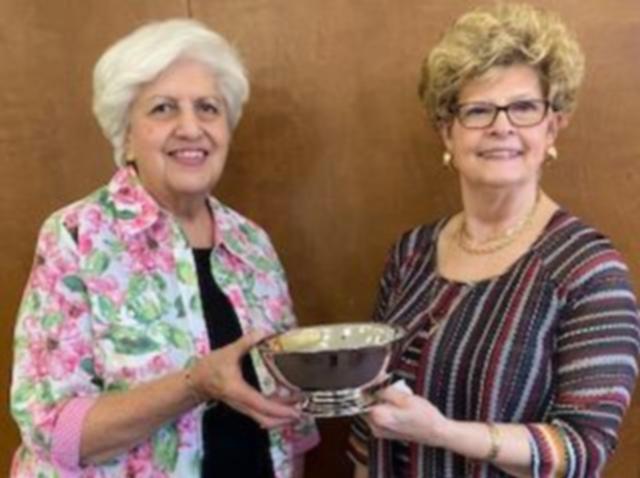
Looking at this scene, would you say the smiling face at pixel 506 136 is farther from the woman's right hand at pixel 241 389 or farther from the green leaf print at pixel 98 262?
the green leaf print at pixel 98 262

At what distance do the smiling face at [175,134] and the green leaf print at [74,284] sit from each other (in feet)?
0.69

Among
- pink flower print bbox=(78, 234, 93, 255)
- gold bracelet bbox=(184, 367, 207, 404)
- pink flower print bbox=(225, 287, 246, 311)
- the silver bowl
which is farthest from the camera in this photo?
pink flower print bbox=(225, 287, 246, 311)

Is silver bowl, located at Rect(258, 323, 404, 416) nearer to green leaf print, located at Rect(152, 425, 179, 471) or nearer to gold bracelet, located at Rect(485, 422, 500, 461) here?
gold bracelet, located at Rect(485, 422, 500, 461)

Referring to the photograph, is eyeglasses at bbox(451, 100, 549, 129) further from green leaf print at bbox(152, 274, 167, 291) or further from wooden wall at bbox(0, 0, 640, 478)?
green leaf print at bbox(152, 274, 167, 291)

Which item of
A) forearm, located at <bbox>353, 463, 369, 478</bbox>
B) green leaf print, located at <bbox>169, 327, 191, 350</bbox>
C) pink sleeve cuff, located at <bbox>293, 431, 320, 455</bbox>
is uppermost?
green leaf print, located at <bbox>169, 327, 191, 350</bbox>

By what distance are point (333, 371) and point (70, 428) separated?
0.43 metres

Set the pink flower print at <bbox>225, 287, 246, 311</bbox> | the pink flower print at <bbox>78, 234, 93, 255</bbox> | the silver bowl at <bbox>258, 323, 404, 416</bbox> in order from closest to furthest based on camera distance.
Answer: the silver bowl at <bbox>258, 323, 404, 416</bbox>, the pink flower print at <bbox>78, 234, 93, 255</bbox>, the pink flower print at <bbox>225, 287, 246, 311</bbox>

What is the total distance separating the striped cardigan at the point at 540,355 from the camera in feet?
3.78

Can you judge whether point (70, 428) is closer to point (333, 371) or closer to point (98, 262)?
point (98, 262)

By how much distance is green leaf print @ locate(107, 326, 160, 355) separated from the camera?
1.32 metres

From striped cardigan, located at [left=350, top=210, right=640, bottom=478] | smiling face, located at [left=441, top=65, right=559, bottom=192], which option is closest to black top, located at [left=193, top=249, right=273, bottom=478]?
striped cardigan, located at [left=350, top=210, right=640, bottom=478]

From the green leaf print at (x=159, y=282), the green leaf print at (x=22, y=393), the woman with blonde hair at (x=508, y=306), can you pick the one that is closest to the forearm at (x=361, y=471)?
the woman with blonde hair at (x=508, y=306)

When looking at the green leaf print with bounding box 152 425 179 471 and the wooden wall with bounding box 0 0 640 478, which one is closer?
the green leaf print with bounding box 152 425 179 471

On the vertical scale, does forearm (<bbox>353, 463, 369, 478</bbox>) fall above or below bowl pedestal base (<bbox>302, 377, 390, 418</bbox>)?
below
